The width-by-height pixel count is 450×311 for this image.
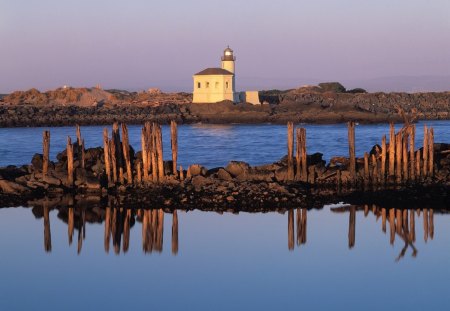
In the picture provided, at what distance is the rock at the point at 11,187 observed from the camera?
2111 centimetres

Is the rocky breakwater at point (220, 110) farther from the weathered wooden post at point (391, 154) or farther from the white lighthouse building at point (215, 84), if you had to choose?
the weathered wooden post at point (391, 154)

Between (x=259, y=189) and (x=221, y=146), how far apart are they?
23.3 metres

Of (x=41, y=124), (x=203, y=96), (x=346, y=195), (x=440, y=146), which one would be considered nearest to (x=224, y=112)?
(x=203, y=96)

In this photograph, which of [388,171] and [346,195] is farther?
[388,171]

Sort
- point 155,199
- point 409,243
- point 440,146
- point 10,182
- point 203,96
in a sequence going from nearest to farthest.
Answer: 1. point 409,243
2. point 155,199
3. point 10,182
4. point 440,146
5. point 203,96

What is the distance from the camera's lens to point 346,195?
2044 centimetres

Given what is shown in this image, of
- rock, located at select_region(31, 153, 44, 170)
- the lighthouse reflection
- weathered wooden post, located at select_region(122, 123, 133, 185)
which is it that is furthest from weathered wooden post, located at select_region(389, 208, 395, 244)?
rock, located at select_region(31, 153, 44, 170)

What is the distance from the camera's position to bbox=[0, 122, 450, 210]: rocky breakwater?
20.3 m

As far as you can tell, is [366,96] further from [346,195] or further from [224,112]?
[346,195]

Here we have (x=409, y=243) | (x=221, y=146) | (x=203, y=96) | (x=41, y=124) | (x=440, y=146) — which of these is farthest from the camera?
(x=203, y=96)

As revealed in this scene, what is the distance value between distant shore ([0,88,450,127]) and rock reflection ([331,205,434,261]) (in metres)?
44.9

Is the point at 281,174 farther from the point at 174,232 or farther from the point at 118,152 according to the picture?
the point at 174,232

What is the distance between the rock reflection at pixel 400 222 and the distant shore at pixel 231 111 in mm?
A: 44922

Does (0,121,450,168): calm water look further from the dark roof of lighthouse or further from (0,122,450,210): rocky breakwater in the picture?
(0,122,450,210): rocky breakwater
